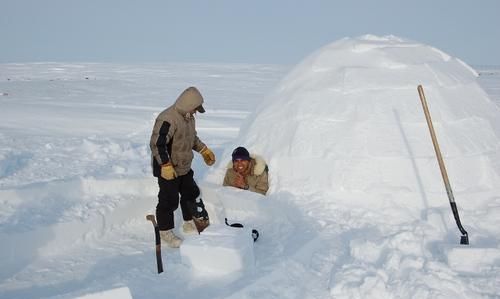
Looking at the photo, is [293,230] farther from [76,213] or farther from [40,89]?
[40,89]

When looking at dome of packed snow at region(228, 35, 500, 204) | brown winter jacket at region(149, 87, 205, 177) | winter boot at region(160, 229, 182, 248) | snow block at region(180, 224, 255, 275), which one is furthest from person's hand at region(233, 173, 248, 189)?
snow block at region(180, 224, 255, 275)

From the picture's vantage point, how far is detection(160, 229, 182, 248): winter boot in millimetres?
4020

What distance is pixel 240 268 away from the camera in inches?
131

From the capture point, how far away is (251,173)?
480 centimetres

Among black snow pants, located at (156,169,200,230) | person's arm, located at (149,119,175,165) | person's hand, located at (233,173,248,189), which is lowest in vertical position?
black snow pants, located at (156,169,200,230)

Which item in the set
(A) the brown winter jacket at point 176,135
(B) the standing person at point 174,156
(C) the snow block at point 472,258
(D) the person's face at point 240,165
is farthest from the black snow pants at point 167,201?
(C) the snow block at point 472,258

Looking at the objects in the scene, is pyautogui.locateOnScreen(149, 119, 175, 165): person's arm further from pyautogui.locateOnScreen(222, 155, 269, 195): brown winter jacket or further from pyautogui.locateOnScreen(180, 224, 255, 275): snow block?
pyautogui.locateOnScreen(222, 155, 269, 195): brown winter jacket

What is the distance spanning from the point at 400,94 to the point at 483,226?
1524mm

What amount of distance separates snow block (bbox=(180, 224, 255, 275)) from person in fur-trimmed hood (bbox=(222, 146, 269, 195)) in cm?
135

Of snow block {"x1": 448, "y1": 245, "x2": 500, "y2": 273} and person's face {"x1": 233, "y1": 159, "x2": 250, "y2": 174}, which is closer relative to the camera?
snow block {"x1": 448, "y1": 245, "x2": 500, "y2": 273}

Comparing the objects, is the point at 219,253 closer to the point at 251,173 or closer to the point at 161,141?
the point at 161,141

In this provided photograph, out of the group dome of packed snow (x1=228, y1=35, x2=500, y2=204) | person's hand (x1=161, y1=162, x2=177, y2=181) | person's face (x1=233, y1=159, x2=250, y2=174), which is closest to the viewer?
person's hand (x1=161, y1=162, x2=177, y2=181)

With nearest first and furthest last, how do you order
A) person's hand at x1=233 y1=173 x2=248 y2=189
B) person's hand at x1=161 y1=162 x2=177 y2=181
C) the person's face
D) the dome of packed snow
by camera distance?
person's hand at x1=161 y1=162 x2=177 y2=181 < the dome of packed snow < the person's face < person's hand at x1=233 y1=173 x2=248 y2=189

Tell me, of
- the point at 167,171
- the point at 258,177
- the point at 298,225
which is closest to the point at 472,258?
the point at 298,225
